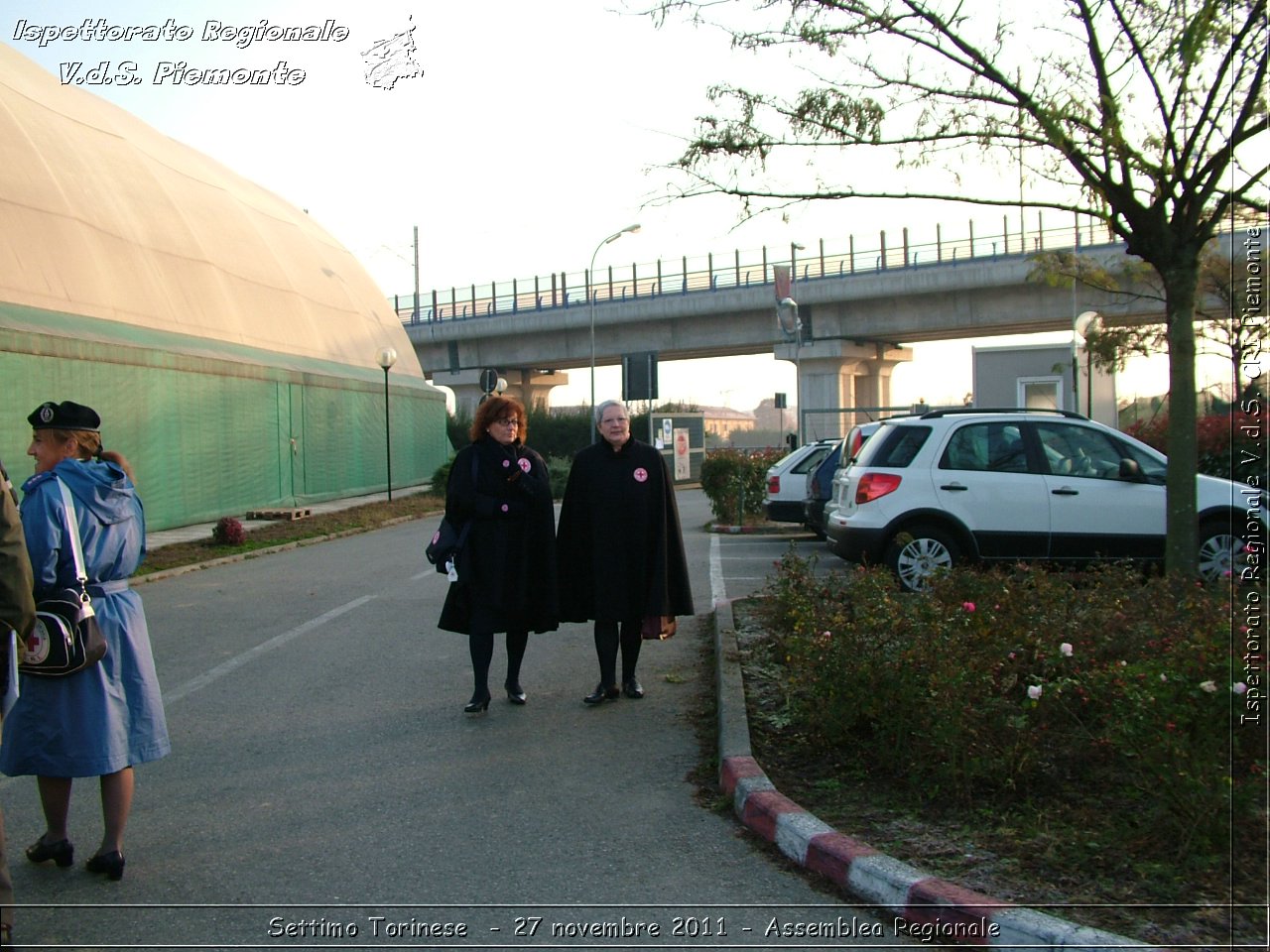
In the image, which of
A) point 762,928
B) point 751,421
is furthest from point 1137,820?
point 751,421

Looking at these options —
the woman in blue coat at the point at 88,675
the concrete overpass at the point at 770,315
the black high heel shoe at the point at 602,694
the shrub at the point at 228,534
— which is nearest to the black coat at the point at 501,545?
the black high heel shoe at the point at 602,694

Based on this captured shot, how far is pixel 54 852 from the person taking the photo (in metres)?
4.47

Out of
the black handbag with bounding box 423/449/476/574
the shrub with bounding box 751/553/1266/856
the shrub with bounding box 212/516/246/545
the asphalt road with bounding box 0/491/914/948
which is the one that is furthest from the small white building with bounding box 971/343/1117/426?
the black handbag with bounding box 423/449/476/574

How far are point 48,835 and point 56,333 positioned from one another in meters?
15.6

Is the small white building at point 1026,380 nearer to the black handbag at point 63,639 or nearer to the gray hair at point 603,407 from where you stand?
the gray hair at point 603,407

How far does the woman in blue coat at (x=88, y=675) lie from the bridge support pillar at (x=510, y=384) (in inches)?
1928

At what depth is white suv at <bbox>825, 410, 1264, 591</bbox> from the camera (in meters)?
11.2

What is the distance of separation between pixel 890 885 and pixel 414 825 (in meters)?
2.01

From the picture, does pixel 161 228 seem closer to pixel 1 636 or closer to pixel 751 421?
pixel 1 636

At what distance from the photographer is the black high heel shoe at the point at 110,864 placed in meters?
4.33

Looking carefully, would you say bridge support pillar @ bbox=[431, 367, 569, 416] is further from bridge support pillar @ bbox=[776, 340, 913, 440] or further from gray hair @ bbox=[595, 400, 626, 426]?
gray hair @ bbox=[595, 400, 626, 426]

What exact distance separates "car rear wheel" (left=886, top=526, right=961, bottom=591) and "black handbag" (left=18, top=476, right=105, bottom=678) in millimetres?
8384

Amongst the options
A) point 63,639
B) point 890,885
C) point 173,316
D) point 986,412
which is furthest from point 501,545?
point 173,316

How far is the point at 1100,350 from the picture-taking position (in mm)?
11625
